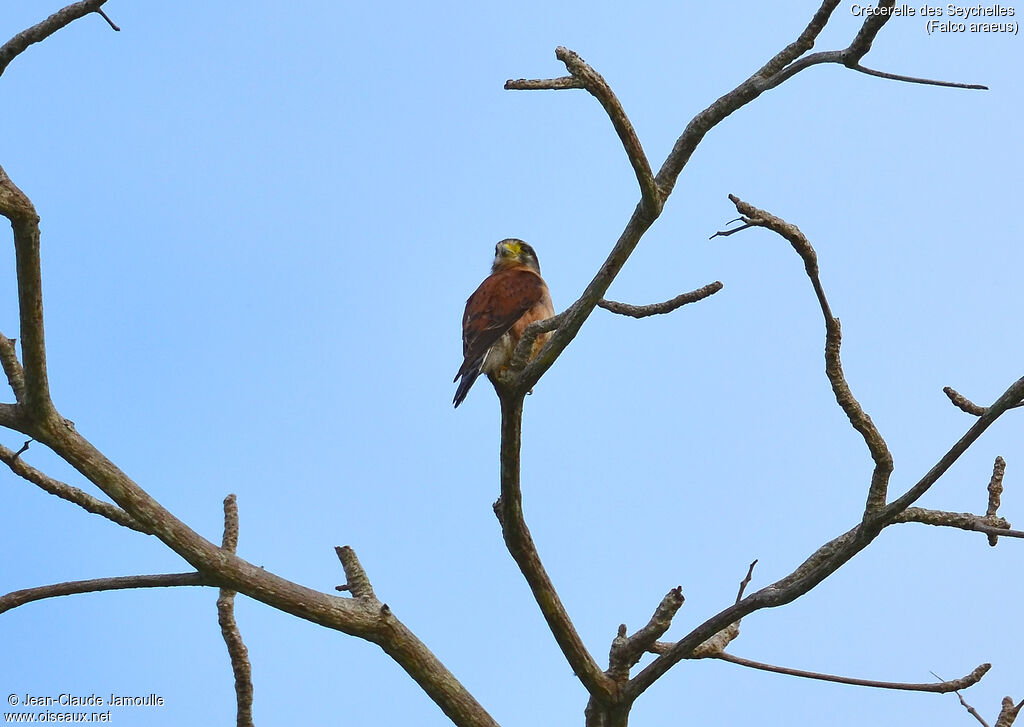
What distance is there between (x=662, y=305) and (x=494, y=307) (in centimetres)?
186

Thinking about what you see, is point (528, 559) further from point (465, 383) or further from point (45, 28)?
point (45, 28)

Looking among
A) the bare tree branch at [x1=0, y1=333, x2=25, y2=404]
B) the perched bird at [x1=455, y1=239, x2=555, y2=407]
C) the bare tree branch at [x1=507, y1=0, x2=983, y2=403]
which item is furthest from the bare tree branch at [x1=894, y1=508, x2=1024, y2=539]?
the bare tree branch at [x1=0, y1=333, x2=25, y2=404]

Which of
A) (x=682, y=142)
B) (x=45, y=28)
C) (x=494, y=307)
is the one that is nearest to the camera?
(x=45, y=28)

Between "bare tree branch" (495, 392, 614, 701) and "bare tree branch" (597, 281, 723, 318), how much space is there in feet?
1.45

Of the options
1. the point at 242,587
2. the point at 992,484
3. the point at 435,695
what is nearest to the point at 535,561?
the point at 435,695

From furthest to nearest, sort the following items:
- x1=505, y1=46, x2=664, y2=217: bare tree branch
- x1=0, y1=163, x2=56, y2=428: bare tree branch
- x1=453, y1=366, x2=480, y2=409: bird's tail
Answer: x1=453, y1=366, x2=480, y2=409: bird's tail
x1=505, y1=46, x2=664, y2=217: bare tree branch
x1=0, y1=163, x2=56, y2=428: bare tree branch

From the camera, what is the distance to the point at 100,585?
9.92ft

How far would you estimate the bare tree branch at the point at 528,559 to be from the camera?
307 cm

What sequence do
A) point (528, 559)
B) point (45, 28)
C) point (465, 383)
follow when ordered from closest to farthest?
point (45, 28), point (528, 559), point (465, 383)

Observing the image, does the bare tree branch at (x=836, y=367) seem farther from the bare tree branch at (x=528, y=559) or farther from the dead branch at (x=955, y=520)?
the bare tree branch at (x=528, y=559)

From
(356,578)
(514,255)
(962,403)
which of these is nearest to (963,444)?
(962,403)

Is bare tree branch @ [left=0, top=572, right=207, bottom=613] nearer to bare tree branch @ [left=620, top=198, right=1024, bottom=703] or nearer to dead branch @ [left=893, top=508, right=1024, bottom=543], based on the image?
bare tree branch @ [left=620, top=198, right=1024, bottom=703]

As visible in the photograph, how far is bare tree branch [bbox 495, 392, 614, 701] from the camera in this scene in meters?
3.07

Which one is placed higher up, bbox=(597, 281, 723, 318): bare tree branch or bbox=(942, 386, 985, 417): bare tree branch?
bbox=(597, 281, 723, 318): bare tree branch
